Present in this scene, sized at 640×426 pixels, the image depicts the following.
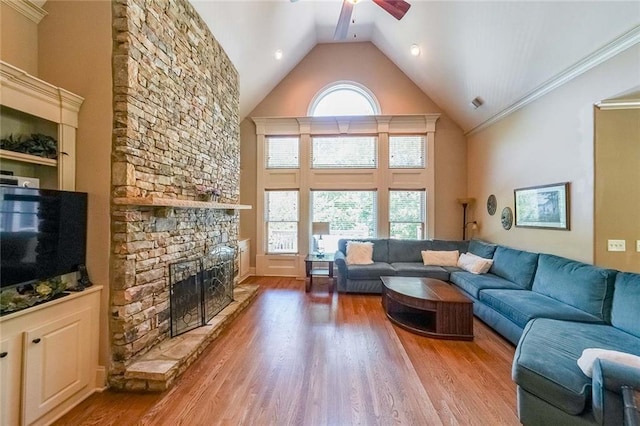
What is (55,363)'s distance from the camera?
5.96 feet

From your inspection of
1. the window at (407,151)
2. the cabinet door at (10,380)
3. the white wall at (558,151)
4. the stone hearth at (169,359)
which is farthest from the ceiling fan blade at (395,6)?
the cabinet door at (10,380)

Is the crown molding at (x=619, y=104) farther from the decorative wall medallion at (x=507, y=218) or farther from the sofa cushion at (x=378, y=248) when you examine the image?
the sofa cushion at (x=378, y=248)

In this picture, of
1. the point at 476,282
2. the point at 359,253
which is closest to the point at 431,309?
the point at 476,282

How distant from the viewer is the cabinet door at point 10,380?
1.54m

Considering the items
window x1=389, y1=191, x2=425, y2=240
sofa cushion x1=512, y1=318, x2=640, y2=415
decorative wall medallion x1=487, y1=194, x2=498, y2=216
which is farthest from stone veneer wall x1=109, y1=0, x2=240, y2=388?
decorative wall medallion x1=487, y1=194, x2=498, y2=216

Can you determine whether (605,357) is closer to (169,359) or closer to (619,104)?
(619,104)

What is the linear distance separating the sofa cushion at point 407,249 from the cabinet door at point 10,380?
4894 millimetres

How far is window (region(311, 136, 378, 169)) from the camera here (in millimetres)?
5809

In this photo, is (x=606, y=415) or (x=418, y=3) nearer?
(x=606, y=415)

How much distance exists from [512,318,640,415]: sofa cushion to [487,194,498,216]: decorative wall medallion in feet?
8.91

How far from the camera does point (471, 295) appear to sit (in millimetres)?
3721

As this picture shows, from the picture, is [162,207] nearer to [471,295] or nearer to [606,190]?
[471,295]

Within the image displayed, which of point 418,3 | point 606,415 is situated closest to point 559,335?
point 606,415

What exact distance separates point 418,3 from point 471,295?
4439 mm
